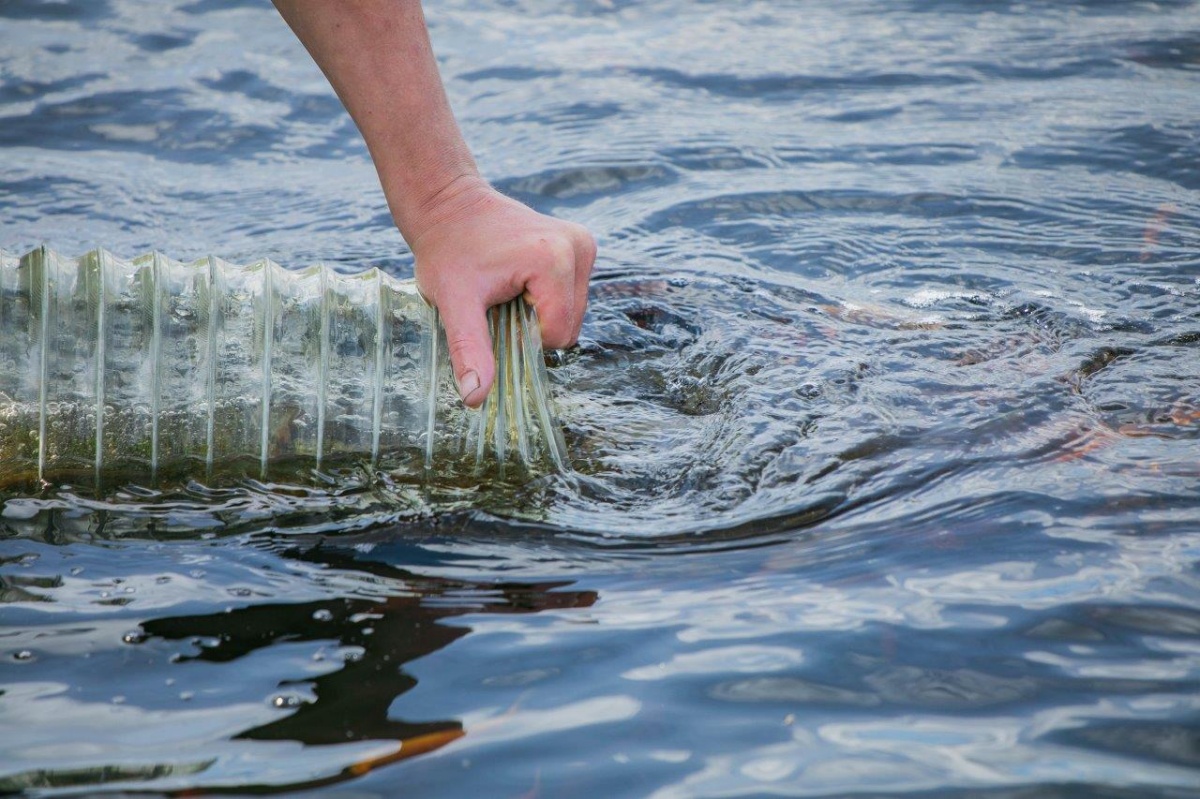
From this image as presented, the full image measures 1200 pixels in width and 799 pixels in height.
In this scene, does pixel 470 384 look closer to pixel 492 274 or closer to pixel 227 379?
pixel 492 274

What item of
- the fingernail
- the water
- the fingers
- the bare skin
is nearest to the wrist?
the bare skin

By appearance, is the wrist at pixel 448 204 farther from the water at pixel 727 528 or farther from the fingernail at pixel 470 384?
the water at pixel 727 528

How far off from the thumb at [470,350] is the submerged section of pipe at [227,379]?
23cm

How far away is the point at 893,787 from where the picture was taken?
1663mm

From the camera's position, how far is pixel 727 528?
2.43 meters

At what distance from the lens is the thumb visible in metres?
2.34

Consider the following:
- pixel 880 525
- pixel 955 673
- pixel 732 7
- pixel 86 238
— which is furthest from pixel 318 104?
pixel 955 673

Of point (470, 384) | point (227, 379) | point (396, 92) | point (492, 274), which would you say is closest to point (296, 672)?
point (470, 384)

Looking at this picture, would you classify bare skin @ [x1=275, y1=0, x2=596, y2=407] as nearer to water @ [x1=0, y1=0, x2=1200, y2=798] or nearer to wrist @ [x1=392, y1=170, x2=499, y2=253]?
wrist @ [x1=392, y1=170, x2=499, y2=253]

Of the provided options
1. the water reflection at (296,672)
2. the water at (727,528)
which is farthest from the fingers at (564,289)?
the water reflection at (296,672)

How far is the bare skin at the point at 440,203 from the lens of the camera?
2383 mm

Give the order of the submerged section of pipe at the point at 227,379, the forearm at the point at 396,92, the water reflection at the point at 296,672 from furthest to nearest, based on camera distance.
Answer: the submerged section of pipe at the point at 227,379
the forearm at the point at 396,92
the water reflection at the point at 296,672

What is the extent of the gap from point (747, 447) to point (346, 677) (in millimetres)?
1148

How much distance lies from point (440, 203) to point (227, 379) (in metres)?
0.68
